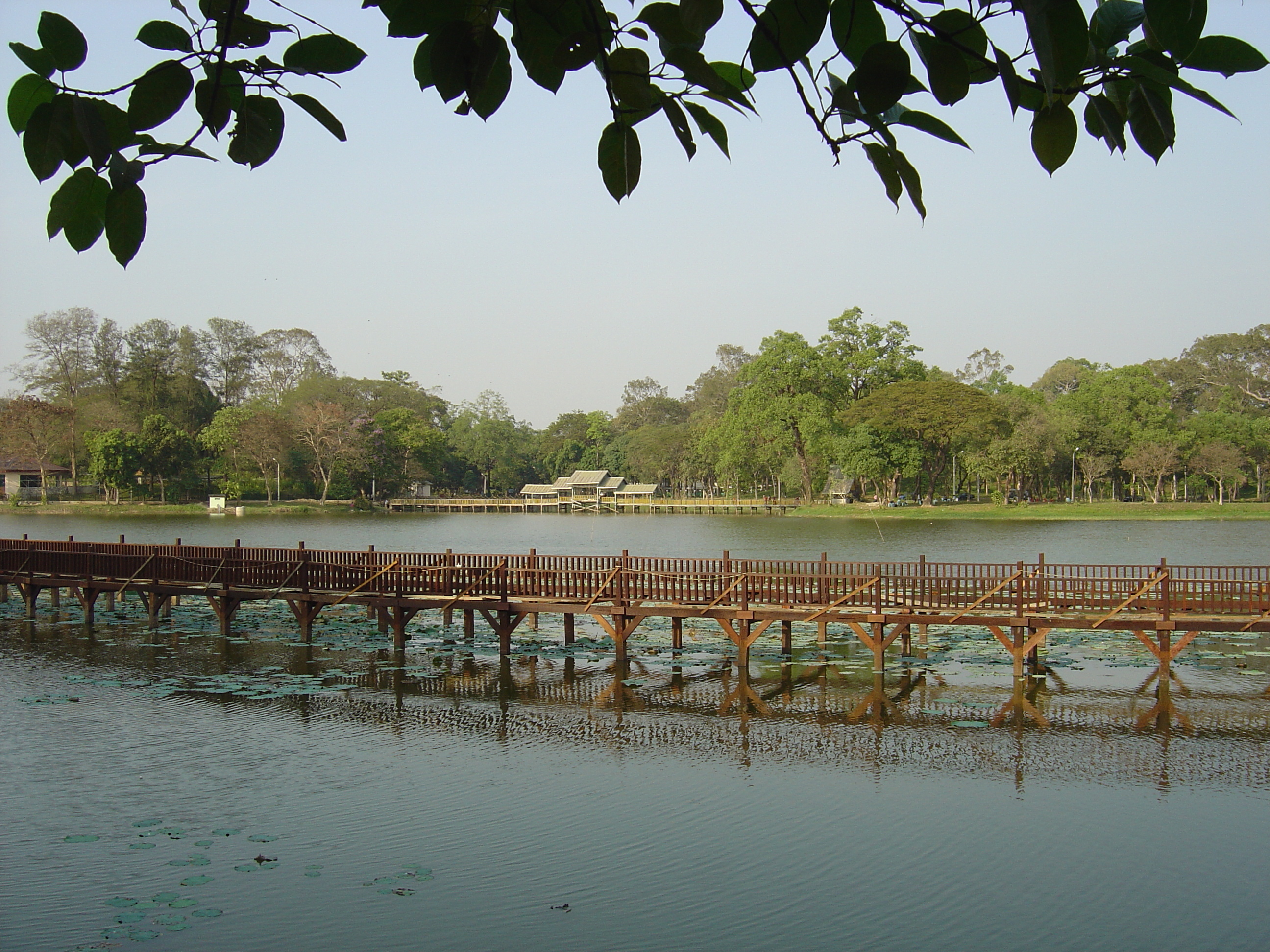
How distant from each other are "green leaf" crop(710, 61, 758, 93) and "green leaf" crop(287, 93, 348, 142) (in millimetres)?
679

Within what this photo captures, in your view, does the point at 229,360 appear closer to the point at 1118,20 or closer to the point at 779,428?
the point at 779,428

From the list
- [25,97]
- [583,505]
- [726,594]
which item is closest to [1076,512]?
[583,505]

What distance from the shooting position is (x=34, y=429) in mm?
79125

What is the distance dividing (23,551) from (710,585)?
62.9 ft

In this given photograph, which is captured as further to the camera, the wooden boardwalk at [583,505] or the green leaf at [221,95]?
the wooden boardwalk at [583,505]

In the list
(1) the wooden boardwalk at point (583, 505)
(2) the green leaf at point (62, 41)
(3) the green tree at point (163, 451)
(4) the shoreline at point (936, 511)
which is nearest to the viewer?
(2) the green leaf at point (62, 41)

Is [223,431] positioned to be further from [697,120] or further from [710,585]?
[697,120]

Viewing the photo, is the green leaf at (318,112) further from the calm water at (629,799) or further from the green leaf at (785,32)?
the calm water at (629,799)

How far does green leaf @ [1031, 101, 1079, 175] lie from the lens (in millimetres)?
1461

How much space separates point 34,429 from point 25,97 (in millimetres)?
92089

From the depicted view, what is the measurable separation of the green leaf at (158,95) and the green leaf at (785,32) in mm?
906

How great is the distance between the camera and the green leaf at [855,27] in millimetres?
1539

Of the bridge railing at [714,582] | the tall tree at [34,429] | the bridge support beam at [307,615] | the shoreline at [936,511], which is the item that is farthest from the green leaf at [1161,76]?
the tall tree at [34,429]

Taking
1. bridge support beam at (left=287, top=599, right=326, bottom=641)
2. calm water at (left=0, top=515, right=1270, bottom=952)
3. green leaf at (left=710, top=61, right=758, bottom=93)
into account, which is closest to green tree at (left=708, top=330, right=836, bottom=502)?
calm water at (left=0, top=515, right=1270, bottom=952)
